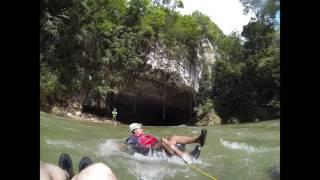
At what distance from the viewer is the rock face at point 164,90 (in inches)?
194

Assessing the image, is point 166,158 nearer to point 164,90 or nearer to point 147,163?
point 147,163

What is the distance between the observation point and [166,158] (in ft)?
15.8

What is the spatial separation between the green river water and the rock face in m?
0.17

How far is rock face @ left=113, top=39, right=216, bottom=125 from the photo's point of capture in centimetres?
493

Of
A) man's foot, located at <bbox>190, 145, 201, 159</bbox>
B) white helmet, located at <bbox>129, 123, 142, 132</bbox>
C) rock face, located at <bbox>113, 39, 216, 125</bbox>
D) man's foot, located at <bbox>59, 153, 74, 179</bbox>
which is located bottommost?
man's foot, located at <bbox>59, 153, 74, 179</bbox>

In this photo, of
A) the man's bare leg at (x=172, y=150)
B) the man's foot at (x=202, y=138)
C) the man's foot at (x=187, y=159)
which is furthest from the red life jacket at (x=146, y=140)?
the man's foot at (x=202, y=138)

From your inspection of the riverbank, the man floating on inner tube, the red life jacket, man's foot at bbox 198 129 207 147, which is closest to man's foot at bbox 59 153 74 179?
the riverbank

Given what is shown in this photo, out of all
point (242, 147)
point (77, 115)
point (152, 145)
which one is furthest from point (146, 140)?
point (242, 147)

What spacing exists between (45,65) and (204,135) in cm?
166

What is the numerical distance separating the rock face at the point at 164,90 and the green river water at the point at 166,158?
0.17 m

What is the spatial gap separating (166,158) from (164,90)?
2.32 ft

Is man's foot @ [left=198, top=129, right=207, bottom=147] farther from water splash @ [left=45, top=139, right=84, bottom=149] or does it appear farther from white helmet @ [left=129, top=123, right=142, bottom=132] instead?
water splash @ [left=45, top=139, right=84, bottom=149]

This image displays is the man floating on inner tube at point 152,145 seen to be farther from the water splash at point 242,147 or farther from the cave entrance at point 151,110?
the water splash at point 242,147
